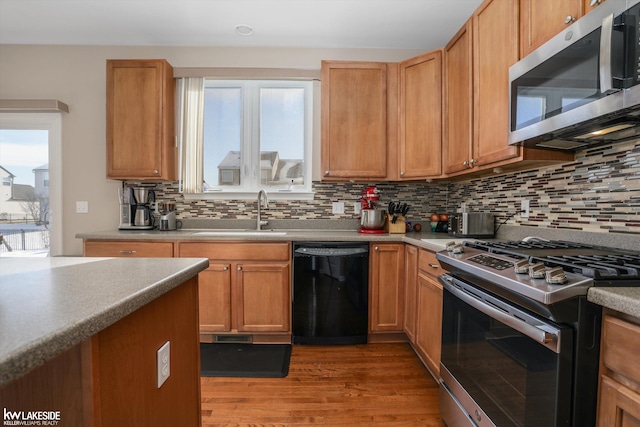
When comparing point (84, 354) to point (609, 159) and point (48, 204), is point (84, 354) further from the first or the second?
point (48, 204)

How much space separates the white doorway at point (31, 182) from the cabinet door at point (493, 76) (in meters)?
3.59

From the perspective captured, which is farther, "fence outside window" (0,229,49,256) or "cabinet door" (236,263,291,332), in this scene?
"fence outside window" (0,229,49,256)

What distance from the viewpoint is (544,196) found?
1.79m

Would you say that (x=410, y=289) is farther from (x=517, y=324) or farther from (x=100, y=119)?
(x=100, y=119)

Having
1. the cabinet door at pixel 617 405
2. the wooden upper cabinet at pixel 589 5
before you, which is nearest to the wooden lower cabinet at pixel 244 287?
the cabinet door at pixel 617 405

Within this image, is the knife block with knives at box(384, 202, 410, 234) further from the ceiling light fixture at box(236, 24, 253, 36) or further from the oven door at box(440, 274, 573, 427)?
the ceiling light fixture at box(236, 24, 253, 36)

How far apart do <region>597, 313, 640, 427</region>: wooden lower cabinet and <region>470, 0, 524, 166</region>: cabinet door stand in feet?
3.41

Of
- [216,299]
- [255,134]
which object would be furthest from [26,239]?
[255,134]

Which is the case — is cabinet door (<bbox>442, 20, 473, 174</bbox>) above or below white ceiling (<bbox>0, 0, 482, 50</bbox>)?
below

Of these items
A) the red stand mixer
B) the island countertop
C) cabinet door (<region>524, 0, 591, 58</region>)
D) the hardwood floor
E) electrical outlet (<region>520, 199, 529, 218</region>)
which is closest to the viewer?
the island countertop

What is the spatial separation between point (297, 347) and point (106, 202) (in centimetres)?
227

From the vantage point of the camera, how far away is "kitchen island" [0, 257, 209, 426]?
0.47m

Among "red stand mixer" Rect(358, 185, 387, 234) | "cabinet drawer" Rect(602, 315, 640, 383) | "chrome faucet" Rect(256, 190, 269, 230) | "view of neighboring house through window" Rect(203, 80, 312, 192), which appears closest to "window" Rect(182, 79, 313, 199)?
"view of neighboring house through window" Rect(203, 80, 312, 192)

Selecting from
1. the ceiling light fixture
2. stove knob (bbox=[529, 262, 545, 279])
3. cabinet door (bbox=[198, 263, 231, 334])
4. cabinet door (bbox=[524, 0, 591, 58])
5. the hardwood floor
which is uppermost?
the ceiling light fixture
